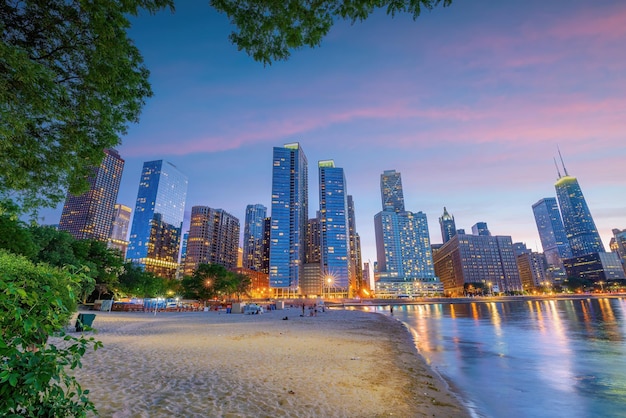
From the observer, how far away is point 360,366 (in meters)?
13.4

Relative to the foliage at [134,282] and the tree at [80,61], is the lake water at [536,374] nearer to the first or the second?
the tree at [80,61]

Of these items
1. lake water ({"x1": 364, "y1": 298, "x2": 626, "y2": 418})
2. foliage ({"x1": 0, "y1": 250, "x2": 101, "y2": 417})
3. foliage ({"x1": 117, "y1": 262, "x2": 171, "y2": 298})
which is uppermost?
foliage ({"x1": 117, "y1": 262, "x2": 171, "y2": 298})

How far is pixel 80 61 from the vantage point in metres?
7.65

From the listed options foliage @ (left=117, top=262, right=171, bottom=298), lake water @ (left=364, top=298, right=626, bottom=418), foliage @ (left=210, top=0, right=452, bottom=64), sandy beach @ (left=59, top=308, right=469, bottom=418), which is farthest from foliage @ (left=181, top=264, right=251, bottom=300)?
foliage @ (left=210, top=0, right=452, bottom=64)

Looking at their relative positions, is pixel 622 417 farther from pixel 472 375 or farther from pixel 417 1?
pixel 417 1

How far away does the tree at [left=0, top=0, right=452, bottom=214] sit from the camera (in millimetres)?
6562

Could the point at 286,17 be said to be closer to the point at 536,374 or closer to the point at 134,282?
the point at 536,374

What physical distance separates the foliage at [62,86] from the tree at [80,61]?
0.02 m

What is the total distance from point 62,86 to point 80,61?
2.77 ft

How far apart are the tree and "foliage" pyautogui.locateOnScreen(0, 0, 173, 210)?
0.02m

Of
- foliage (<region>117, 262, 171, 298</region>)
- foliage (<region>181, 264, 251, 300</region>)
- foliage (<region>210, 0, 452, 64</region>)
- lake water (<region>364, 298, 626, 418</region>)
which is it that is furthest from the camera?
foliage (<region>181, 264, 251, 300</region>)

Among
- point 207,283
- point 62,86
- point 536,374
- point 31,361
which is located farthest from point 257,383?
point 207,283

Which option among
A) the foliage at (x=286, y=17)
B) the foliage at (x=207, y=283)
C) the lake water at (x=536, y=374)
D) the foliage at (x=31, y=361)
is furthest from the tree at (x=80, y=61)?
the foliage at (x=207, y=283)

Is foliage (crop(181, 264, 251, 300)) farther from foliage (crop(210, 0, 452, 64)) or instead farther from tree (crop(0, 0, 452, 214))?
foliage (crop(210, 0, 452, 64))
